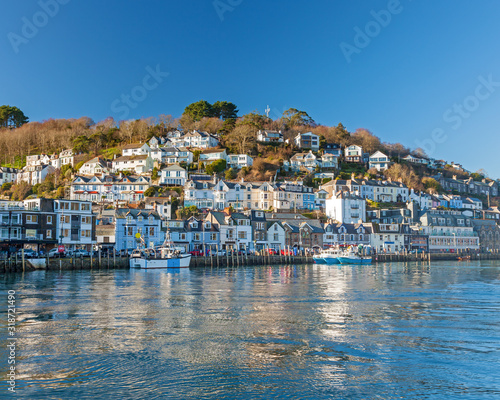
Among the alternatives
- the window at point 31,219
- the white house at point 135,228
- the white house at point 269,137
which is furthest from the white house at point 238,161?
the window at point 31,219

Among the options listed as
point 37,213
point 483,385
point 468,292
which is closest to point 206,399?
point 483,385

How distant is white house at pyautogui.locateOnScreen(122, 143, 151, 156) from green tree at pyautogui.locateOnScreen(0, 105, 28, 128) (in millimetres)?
52156

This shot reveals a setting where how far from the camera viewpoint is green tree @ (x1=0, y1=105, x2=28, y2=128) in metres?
153

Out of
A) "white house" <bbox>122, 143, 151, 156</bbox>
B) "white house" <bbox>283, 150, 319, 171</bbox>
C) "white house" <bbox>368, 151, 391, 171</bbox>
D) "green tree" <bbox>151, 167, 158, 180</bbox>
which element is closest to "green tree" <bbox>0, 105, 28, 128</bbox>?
"white house" <bbox>122, 143, 151, 156</bbox>

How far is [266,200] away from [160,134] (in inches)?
1898

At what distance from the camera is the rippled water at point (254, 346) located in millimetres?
14016

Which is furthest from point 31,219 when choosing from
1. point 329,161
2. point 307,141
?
point 307,141

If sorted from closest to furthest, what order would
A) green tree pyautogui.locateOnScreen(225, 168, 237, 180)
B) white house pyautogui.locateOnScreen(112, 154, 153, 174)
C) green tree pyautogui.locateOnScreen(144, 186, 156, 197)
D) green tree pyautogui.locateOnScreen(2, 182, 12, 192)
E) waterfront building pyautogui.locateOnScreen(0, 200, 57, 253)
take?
waterfront building pyautogui.locateOnScreen(0, 200, 57, 253) < green tree pyautogui.locateOnScreen(144, 186, 156, 197) < green tree pyautogui.locateOnScreen(225, 168, 237, 180) < white house pyautogui.locateOnScreen(112, 154, 153, 174) < green tree pyautogui.locateOnScreen(2, 182, 12, 192)

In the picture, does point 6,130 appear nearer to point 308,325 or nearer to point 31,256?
point 31,256

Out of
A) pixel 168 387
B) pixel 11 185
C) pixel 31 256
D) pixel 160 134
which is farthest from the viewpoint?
pixel 160 134

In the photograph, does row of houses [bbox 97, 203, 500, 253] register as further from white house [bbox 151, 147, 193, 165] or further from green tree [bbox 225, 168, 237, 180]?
white house [bbox 151, 147, 193, 165]

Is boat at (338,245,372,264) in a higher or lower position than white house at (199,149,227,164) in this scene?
lower

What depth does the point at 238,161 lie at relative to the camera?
11806 cm

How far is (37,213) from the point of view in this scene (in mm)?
64500
